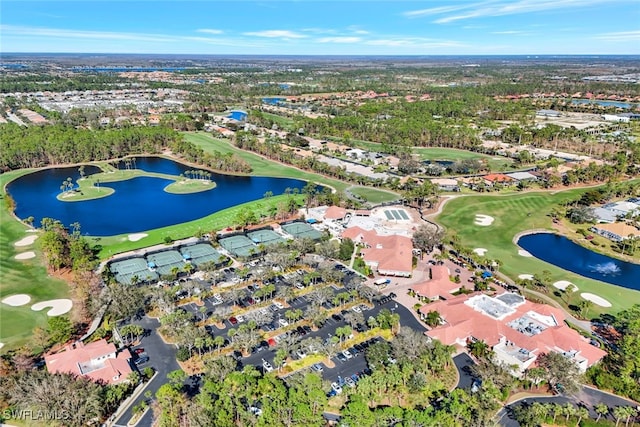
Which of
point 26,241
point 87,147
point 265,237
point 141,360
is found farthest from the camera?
point 87,147

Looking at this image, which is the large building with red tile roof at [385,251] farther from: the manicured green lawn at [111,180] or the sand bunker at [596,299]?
the manicured green lawn at [111,180]

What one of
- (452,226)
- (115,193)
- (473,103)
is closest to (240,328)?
(452,226)

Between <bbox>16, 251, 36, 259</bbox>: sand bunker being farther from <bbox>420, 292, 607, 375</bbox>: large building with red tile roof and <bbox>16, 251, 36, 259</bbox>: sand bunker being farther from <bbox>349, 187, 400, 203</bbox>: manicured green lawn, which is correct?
<bbox>349, 187, 400, 203</bbox>: manicured green lawn

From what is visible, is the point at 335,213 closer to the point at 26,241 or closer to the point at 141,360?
the point at 141,360

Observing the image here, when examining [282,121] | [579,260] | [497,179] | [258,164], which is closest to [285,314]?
[579,260]

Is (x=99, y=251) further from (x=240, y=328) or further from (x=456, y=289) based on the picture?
(x=456, y=289)

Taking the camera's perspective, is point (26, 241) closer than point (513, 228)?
Yes
